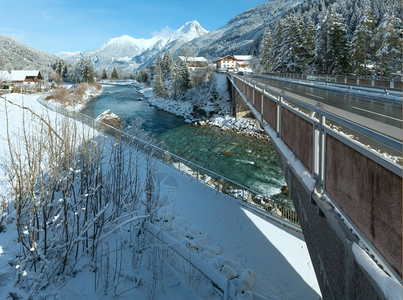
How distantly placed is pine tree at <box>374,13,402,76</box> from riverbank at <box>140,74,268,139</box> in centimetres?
1720

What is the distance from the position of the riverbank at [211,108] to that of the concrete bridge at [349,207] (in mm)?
29635

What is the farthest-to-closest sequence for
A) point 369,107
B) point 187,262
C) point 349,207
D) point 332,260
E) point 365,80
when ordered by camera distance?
point 365,80 → point 369,107 → point 187,262 → point 332,260 → point 349,207

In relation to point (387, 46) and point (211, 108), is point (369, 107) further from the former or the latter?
point (211, 108)

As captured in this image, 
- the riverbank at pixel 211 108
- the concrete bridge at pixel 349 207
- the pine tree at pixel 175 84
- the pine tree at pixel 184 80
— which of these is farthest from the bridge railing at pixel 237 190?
the pine tree at pixel 175 84

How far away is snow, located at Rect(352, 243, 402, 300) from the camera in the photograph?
2.10 m

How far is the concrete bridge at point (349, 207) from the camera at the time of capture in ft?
7.39

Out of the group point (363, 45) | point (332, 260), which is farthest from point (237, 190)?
point (363, 45)

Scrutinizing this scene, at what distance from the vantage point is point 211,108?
49594 millimetres

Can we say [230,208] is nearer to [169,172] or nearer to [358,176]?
[169,172]

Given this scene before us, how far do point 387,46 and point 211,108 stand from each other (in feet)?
90.2

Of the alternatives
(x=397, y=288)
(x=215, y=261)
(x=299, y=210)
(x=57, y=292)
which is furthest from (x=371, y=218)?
(x=215, y=261)

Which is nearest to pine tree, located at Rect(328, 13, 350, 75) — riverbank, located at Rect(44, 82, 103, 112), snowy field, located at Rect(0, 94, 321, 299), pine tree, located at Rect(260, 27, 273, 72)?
pine tree, located at Rect(260, 27, 273, 72)

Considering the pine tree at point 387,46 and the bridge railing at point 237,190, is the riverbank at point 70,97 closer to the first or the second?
the bridge railing at point 237,190

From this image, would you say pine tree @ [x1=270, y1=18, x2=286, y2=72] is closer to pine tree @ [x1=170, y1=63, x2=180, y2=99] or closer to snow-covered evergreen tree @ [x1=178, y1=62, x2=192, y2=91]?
snow-covered evergreen tree @ [x1=178, y1=62, x2=192, y2=91]
